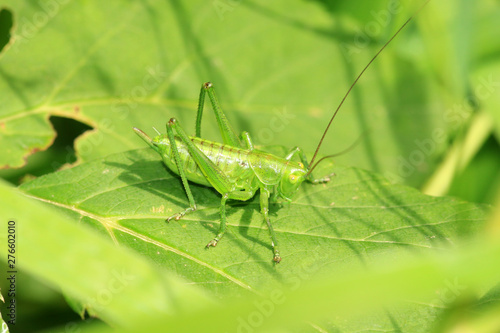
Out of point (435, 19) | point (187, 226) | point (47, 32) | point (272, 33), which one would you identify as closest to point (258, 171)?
point (187, 226)

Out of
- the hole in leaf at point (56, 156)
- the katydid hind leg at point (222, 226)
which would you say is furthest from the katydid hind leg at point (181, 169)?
the hole in leaf at point (56, 156)

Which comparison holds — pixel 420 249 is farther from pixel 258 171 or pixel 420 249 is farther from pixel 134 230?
pixel 134 230

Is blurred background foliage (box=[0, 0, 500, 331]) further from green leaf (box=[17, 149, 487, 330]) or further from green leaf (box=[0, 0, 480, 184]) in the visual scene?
green leaf (box=[17, 149, 487, 330])

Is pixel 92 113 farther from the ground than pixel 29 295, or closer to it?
farther from the ground

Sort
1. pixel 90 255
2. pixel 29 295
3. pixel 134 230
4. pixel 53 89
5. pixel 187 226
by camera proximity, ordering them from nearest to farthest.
Answer: pixel 90 255 → pixel 134 230 → pixel 187 226 → pixel 29 295 → pixel 53 89

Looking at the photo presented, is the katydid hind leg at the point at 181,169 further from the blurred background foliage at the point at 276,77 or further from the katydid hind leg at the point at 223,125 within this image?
the blurred background foliage at the point at 276,77

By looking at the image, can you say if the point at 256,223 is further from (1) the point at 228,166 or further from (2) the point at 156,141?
(2) the point at 156,141

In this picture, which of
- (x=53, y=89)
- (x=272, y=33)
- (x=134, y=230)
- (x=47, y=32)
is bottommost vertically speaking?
(x=134, y=230)

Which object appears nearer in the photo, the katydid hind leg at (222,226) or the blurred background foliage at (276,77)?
the katydid hind leg at (222,226)
